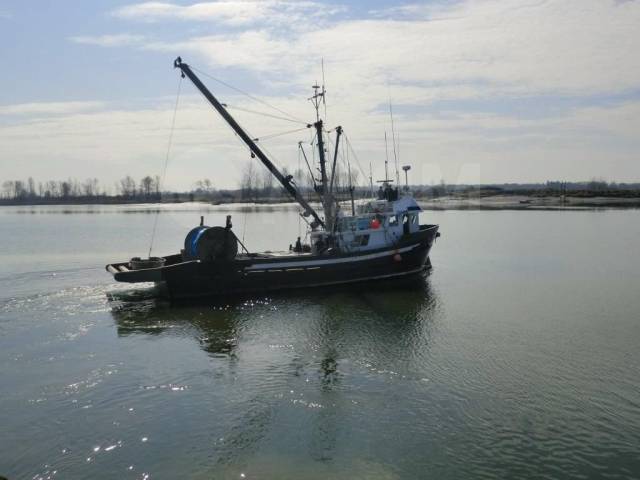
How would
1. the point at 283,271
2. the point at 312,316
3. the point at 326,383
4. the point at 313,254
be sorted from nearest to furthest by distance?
the point at 326,383, the point at 312,316, the point at 283,271, the point at 313,254

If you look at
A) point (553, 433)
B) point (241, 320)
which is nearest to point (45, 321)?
Result: point (241, 320)

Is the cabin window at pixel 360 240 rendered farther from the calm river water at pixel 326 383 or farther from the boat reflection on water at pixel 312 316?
the calm river water at pixel 326 383

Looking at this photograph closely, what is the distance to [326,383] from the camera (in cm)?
1309

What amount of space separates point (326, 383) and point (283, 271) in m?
11.2

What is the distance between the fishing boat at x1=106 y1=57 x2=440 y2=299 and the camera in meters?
22.6

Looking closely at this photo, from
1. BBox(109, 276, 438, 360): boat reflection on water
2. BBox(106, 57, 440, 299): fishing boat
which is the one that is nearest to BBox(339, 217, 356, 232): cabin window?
BBox(106, 57, 440, 299): fishing boat

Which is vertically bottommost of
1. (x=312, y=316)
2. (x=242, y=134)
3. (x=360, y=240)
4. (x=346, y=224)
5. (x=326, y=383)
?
(x=326, y=383)

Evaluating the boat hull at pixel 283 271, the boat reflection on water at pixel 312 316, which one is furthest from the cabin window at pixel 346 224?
the boat reflection on water at pixel 312 316

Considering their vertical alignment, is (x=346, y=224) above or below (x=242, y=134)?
below

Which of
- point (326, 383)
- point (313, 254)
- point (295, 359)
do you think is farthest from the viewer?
point (313, 254)

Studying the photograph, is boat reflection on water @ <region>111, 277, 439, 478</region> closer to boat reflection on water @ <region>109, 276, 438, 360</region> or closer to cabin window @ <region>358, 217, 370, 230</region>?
boat reflection on water @ <region>109, 276, 438, 360</region>

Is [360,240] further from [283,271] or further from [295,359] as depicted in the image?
[295,359]

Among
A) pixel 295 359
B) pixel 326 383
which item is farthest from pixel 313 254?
pixel 326 383

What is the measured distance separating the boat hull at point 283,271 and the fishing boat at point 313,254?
0.04 metres
